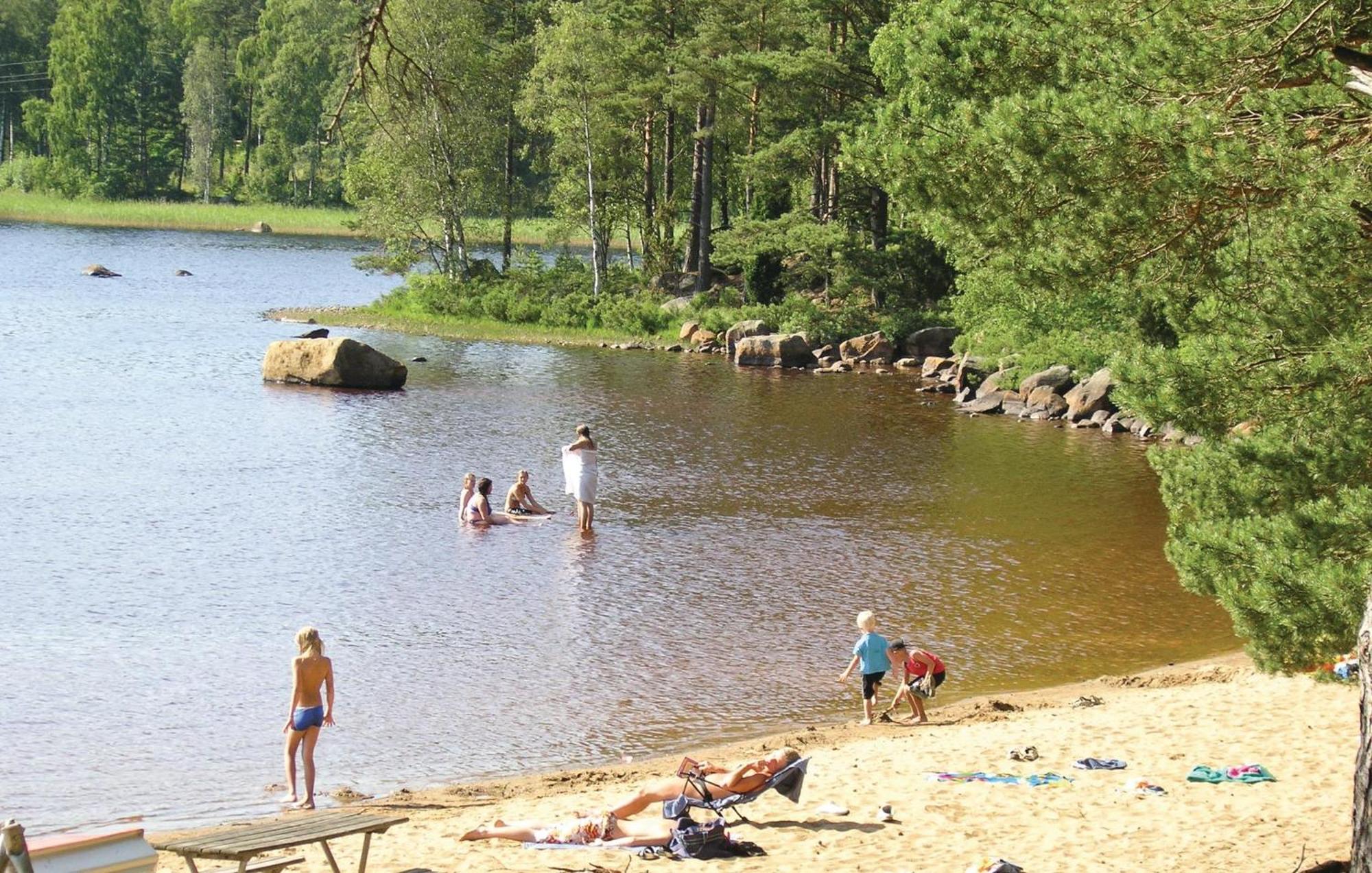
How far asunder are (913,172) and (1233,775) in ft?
19.4

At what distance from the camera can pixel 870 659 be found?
50.3 feet

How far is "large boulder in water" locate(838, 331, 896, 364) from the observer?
46.6 meters

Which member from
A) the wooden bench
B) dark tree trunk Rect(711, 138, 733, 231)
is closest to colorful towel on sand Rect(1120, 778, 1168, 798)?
the wooden bench

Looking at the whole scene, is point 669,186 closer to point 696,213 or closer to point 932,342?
point 696,213

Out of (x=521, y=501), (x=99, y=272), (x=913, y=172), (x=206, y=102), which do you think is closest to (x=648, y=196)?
(x=99, y=272)

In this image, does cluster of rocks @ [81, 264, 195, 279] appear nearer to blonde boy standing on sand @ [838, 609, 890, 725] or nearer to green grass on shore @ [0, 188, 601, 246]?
green grass on shore @ [0, 188, 601, 246]

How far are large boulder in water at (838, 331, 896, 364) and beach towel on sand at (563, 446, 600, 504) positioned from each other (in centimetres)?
2386

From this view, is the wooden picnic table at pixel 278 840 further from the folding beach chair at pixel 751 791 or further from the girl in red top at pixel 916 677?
the girl in red top at pixel 916 677

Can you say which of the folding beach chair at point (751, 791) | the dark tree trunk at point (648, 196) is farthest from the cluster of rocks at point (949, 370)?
the folding beach chair at point (751, 791)

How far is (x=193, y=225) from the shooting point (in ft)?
344

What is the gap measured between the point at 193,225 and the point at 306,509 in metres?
86.8

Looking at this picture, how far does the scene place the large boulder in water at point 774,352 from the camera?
46.2 meters

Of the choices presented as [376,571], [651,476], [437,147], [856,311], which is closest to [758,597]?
[376,571]

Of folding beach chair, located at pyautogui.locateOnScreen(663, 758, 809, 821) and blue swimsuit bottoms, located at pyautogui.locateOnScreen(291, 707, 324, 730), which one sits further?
blue swimsuit bottoms, located at pyautogui.locateOnScreen(291, 707, 324, 730)
